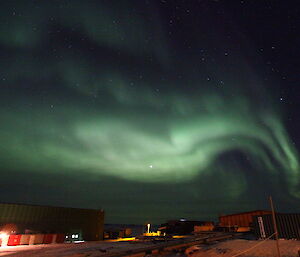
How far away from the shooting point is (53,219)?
4412 cm

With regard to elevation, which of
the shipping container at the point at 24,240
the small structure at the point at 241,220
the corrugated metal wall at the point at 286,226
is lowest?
the shipping container at the point at 24,240

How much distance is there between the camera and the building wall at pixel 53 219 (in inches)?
1548

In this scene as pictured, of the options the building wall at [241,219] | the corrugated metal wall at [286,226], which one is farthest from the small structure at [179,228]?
the corrugated metal wall at [286,226]

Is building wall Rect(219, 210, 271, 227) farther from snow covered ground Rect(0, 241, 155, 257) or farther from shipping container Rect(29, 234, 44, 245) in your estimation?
shipping container Rect(29, 234, 44, 245)

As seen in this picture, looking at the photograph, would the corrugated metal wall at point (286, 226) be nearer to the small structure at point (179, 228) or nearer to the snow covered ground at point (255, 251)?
the snow covered ground at point (255, 251)

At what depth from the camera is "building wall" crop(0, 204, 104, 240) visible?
3931 centimetres

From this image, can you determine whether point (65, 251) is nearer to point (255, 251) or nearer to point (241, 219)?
point (255, 251)

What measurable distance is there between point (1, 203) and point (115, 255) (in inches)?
1153

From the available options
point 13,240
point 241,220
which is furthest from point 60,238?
point 241,220

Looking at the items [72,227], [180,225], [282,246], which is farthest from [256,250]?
[180,225]

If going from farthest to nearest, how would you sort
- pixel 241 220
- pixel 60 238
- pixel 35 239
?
pixel 241 220
pixel 60 238
pixel 35 239

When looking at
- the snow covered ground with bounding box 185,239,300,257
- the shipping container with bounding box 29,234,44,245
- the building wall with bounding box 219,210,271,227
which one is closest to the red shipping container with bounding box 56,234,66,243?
the shipping container with bounding box 29,234,44,245

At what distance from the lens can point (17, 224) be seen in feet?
129

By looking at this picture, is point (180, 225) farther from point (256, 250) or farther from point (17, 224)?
point (256, 250)
